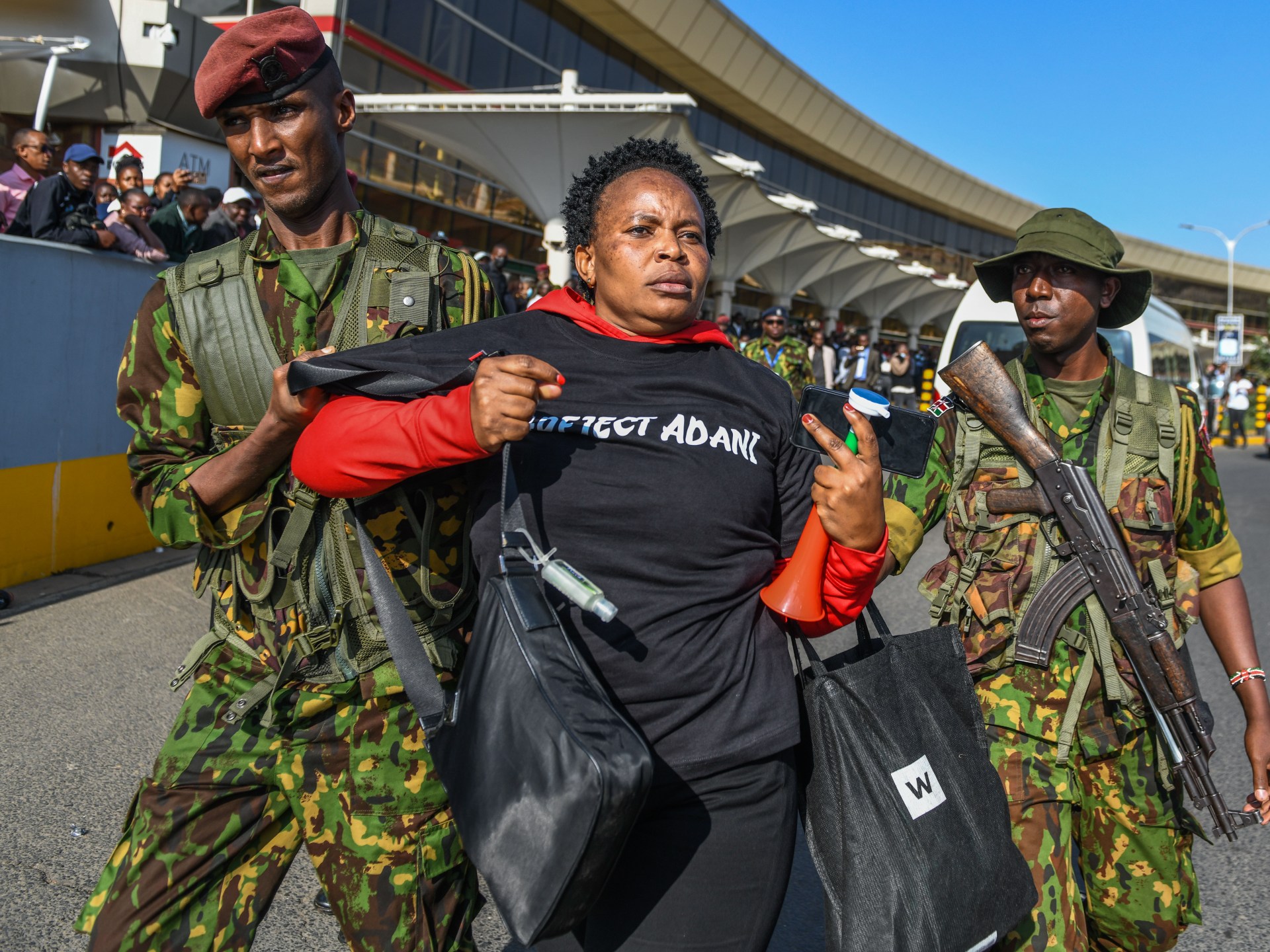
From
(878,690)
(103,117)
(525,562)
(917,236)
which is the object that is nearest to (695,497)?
(525,562)

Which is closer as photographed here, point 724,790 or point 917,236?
point 724,790

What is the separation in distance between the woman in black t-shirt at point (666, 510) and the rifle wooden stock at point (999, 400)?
84 centimetres

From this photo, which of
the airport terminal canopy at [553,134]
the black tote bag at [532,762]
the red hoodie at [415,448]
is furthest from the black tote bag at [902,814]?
the airport terminal canopy at [553,134]

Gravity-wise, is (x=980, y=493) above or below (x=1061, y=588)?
above

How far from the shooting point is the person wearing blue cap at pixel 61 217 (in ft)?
21.0

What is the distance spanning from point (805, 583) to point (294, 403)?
89 centimetres

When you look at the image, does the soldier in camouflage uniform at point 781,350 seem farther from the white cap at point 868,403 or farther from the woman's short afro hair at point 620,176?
the white cap at point 868,403

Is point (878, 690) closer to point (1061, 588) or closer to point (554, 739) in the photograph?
point (554, 739)

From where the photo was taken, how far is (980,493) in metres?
2.58

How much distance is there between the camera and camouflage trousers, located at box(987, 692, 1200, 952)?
7.79ft

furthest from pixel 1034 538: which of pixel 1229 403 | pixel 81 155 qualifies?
pixel 1229 403

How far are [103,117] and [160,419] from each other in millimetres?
12811

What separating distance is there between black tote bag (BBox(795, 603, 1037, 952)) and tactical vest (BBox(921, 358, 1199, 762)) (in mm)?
718

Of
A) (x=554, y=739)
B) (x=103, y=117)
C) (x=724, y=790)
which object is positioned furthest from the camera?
(x=103, y=117)
